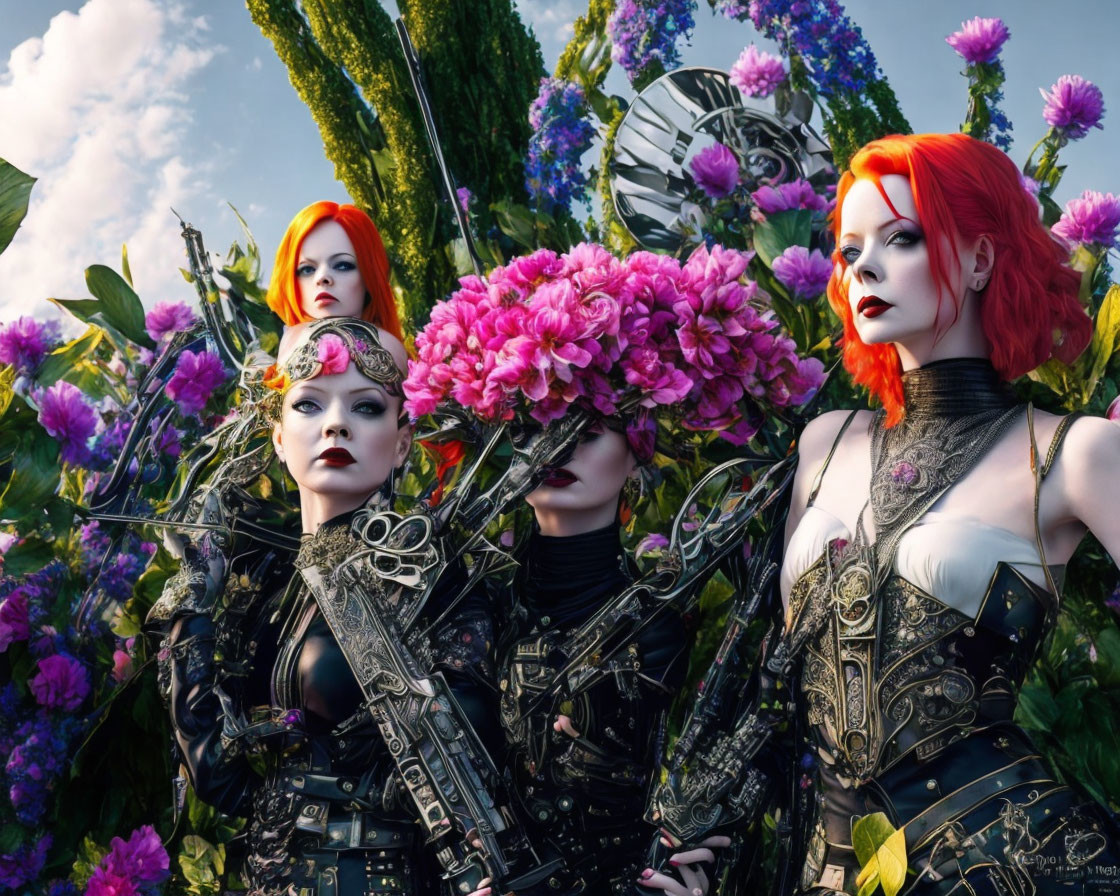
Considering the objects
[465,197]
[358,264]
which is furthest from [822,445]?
[465,197]

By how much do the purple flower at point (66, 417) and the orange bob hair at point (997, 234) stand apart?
2284 millimetres

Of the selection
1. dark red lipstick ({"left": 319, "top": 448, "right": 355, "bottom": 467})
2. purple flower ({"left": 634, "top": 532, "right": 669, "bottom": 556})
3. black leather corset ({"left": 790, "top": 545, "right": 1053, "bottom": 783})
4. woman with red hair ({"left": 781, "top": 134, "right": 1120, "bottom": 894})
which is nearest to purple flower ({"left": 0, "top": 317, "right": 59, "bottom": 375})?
dark red lipstick ({"left": 319, "top": 448, "right": 355, "bottom": 467})

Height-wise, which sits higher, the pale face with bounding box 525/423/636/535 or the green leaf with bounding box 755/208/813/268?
the green leaf with bounding box 755/208/813/268

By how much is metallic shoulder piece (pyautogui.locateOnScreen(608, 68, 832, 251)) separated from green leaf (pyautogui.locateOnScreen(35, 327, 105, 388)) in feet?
5.35

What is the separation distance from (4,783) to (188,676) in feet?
3.44

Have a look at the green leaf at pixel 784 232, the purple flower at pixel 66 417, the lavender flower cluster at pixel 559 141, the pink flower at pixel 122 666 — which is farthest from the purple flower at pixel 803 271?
the pink flower at pixel 122 666

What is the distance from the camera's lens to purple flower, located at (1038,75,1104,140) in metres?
3.20

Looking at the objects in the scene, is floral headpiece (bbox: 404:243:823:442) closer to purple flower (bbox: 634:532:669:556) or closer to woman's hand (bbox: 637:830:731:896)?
purple flower (bbox: 634:532:669:556)

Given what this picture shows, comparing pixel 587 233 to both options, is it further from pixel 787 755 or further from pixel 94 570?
pixel 787 755

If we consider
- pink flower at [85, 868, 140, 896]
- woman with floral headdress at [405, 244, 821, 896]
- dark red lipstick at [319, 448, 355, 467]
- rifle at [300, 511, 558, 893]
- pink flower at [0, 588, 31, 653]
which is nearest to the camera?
rifle at [300, 511, 558, 893]

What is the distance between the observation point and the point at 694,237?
3438mm

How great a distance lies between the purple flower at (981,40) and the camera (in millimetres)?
3277

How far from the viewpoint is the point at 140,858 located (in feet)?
11.0

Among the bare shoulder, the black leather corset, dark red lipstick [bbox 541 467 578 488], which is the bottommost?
the black leather corset
